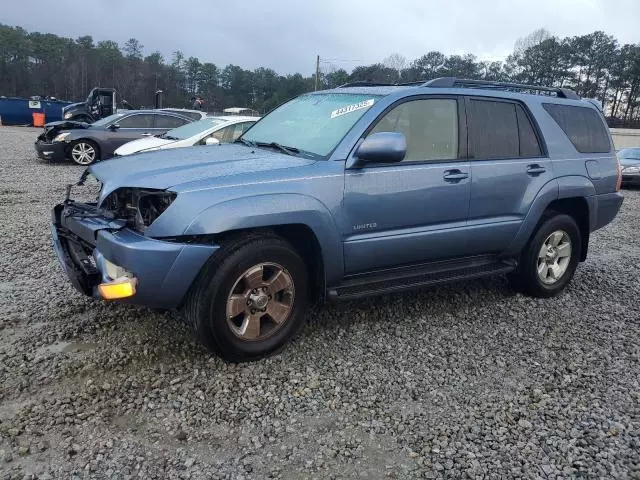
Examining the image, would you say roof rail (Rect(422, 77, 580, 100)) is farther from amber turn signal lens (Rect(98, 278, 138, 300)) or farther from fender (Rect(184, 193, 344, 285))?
amber turn signal lens (Rect(98, 278, 138, 300))

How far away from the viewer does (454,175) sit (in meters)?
4.21

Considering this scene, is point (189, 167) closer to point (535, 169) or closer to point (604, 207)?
point (535, 169)

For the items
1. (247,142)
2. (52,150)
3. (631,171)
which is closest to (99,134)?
(52,150)

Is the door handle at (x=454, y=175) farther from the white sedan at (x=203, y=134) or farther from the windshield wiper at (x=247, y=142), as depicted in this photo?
the white sedan at (x=203, y=134)

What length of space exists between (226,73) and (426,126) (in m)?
79.5

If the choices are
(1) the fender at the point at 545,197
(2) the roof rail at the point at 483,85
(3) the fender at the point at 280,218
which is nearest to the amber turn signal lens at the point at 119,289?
(3) the fender at the point at 280,218

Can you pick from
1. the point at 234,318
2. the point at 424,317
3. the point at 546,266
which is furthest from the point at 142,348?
the point at 546,266

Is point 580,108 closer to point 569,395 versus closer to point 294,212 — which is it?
point 569,395

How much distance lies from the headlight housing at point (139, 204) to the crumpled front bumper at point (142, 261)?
10cm

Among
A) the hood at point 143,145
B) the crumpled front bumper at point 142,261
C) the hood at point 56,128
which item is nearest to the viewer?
the crumpled front bumper at point 142,261

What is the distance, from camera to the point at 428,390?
337 centimetres

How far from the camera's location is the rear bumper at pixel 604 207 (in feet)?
17.2

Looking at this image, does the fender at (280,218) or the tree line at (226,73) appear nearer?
the fender at (280,218)

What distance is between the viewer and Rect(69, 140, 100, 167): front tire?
13.1 m
